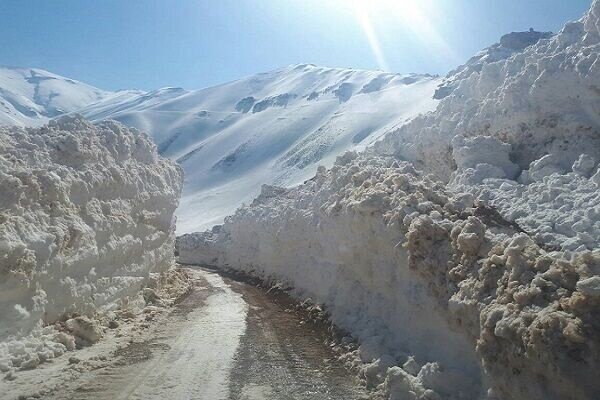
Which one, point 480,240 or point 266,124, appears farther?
point 266,124

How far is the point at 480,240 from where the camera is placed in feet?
26.3

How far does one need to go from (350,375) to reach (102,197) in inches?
323

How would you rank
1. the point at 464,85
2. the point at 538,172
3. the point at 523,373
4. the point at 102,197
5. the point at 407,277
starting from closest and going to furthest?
the point at 523,373 < the point at 407,277 < the point at 538,172 < the point at 102,197 < the point at 464,85

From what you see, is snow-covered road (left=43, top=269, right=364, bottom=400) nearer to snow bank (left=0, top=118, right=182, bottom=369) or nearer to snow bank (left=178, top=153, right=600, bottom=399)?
snow bank (left=178, top=153, right=600, bottom=399)

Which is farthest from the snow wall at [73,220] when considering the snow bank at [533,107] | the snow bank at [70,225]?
the snow bank at [533,107]

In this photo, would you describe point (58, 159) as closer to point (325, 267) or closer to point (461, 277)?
point (325, 267)

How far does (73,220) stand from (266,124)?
11965 centimetres

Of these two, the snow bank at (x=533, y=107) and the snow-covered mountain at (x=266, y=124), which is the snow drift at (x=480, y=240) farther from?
the snow-covered mountain at (x=266, y=124)

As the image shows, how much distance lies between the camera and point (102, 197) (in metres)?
13.3

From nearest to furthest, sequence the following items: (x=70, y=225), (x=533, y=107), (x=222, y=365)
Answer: (x=222, y=365) < (x=70, y=225) < (x=533, y=107)

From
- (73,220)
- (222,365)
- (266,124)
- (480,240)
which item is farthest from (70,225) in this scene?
(266,124)

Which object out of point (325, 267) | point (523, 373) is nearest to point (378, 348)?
point (523, 373)

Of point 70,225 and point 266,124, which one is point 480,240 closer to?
point 70,225

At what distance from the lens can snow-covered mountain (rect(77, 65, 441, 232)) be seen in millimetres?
85062
